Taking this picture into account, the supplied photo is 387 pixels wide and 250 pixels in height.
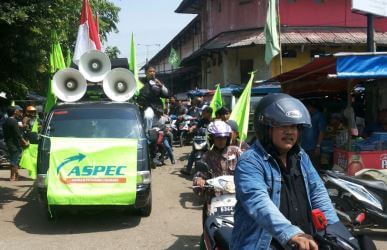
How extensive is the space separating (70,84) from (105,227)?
3187 mm

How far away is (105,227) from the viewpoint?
281 inches

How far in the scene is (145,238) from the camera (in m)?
6.52

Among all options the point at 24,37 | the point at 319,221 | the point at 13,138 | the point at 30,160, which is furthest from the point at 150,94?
the point at 319,221

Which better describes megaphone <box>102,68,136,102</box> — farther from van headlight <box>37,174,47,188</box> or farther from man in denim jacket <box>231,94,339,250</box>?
man in denim jacket <box>231,94,339,250</box>

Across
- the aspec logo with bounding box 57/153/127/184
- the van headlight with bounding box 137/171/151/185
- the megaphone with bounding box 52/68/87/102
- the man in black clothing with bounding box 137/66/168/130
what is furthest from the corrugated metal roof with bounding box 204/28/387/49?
the aspec logo with bounding box 57/153/127/184

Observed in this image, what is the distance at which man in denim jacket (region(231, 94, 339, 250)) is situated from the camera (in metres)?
2.57

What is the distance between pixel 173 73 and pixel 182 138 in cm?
2336

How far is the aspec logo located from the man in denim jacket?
4.47 meters

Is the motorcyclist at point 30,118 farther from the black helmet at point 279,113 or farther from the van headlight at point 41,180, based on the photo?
the black helmet at point 279,113

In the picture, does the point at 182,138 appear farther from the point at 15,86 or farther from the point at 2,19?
the point at 2,19

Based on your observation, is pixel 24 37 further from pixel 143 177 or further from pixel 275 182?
pixel 275 182

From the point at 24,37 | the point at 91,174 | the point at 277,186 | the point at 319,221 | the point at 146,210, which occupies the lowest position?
the point at 146,210

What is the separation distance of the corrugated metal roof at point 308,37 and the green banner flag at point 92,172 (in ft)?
57.7

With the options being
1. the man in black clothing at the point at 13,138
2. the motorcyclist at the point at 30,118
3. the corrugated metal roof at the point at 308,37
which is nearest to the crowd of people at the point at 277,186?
the man in black clothing at the point at 13,138
